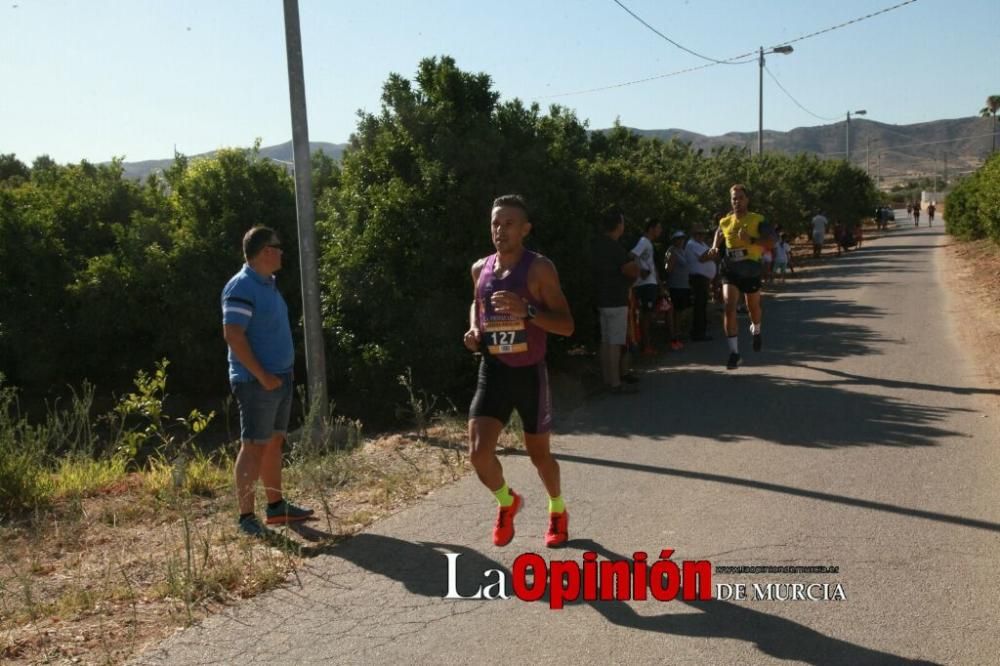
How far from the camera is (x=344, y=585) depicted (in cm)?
520

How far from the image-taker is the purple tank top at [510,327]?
5.32 metres

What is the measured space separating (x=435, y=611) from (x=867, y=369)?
26.2 feet

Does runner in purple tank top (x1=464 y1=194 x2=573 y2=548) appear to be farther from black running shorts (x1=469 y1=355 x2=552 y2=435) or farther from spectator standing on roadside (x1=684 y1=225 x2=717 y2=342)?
spectator standing on roadside (x1=684 y1=225 x2=717 y2=342)

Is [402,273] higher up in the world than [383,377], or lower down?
higher up

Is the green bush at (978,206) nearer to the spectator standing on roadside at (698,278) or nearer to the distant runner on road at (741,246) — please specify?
the spectator standing on roadside at (698,278)

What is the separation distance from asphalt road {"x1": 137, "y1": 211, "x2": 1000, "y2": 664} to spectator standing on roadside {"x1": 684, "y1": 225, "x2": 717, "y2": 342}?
4.49 m

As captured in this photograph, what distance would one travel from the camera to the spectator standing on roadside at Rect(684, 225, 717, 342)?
1459 cm

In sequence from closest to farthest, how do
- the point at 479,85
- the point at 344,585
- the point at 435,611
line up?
the point at 435,611
the point at 344,585
the point at 479,85

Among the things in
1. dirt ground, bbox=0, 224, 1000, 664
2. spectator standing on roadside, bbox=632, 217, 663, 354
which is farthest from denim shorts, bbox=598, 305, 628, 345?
dirt ground, bbox=0, 224, 1000, 664

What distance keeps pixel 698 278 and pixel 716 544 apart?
9.58 meters

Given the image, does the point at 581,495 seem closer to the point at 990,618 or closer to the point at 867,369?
the point at 990,618

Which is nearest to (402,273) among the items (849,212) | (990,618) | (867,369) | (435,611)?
(867,369)

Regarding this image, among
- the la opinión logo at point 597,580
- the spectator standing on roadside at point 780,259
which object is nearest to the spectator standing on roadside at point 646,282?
the la opinión logo at point 597,580

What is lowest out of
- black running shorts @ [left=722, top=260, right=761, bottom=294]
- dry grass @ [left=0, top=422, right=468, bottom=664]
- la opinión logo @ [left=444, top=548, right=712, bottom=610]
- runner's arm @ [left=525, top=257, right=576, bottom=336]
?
dry grass @ [left=0, top=422, right=468, bottom=664]
